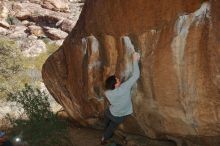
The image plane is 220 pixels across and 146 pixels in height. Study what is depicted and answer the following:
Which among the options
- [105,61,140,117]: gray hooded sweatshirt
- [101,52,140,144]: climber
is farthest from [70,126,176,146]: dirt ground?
[105,61,140,117]: gray hooded sweatshirt

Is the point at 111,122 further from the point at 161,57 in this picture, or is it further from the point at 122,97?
the point at 161,57

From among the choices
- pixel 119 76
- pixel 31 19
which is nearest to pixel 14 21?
pixel 31 19

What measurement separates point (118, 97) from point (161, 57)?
0.92 m

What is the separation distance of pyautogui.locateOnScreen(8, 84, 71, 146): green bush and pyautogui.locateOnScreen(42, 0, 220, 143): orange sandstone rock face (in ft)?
3.38

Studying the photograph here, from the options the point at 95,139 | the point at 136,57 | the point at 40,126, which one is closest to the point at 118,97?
the point at 136,57

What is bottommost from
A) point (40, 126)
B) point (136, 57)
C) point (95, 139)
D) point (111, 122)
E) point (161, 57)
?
point (95, 139)

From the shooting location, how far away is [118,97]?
7410 millimetres

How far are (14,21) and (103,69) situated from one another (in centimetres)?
2114

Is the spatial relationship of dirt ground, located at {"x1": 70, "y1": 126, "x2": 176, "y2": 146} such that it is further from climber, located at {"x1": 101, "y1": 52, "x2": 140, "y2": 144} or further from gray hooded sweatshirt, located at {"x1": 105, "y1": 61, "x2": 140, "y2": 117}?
gray hooded sweatshirt, located at {"x1": 105, "y1": 61, "x2": 140, "y2": 117}

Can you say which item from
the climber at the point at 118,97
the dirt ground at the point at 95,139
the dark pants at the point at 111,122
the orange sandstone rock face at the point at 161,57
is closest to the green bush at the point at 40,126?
the dirt ground at the point at 95,139

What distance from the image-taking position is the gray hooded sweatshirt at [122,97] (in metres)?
7.38

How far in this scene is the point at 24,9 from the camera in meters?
29.4

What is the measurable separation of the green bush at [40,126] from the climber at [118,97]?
6.11 feet

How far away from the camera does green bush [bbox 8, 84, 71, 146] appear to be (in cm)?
943
